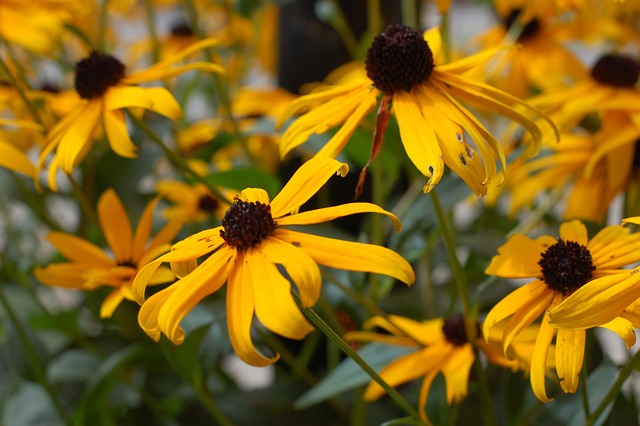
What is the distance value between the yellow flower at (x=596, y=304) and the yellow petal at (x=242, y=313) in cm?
8

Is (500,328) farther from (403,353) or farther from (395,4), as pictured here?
(395,4)

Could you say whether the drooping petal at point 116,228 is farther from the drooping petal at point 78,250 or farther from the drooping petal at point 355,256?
the drooping petal at point 355,256

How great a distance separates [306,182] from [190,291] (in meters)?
0.05

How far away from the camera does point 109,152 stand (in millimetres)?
493

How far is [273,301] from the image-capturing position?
227 millimetres

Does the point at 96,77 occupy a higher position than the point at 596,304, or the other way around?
the point at 96,77

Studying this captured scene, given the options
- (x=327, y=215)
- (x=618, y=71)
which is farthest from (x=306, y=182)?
(x=618, y=71)

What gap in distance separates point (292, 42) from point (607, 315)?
0.47 m

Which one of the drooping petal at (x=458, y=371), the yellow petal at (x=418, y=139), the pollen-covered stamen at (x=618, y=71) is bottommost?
the drooping petal at (x=458, y=371)

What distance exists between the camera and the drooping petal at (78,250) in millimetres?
356

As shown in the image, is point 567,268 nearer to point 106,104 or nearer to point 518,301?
point 518,301

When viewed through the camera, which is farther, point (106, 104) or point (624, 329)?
point (106, 104)

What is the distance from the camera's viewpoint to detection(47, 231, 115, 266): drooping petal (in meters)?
0.36

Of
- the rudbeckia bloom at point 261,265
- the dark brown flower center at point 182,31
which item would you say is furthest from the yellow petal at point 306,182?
the dark brown flower center at point 182,31
